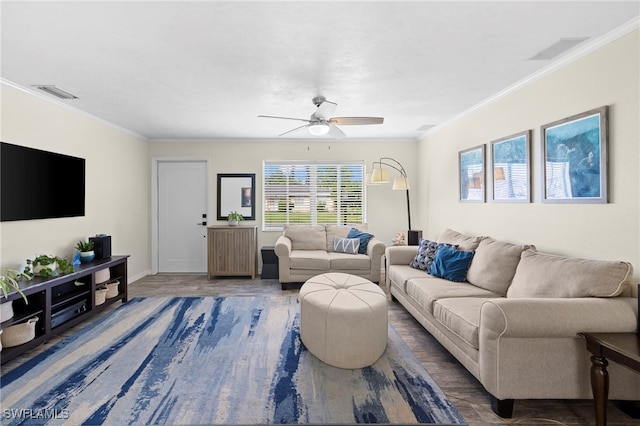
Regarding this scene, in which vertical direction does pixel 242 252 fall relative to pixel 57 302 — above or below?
above

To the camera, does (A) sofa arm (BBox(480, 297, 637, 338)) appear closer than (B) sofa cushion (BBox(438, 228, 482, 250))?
Yes

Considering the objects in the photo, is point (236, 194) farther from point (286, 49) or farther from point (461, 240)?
point (461, 240)

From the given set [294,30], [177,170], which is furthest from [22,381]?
[177,170]

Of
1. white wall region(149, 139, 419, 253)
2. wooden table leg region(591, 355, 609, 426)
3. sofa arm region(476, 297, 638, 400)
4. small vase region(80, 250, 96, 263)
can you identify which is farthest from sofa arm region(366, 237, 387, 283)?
small vase region(80, 250, 96, 263)

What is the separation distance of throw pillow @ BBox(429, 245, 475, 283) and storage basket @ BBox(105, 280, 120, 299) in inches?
151

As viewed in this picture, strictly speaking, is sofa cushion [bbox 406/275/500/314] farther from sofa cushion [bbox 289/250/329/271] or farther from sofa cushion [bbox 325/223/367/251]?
sofa cushion [bbox 325/223/367/251]

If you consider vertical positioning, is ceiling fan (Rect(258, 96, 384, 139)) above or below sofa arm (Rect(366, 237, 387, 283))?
above

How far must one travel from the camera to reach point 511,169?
10.7ft

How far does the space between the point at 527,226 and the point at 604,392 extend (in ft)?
5.39

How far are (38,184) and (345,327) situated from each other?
3.51 meters

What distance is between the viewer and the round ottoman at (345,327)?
8.05 ft

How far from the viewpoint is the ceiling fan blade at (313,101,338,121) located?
326cm

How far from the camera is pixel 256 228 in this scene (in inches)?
223
